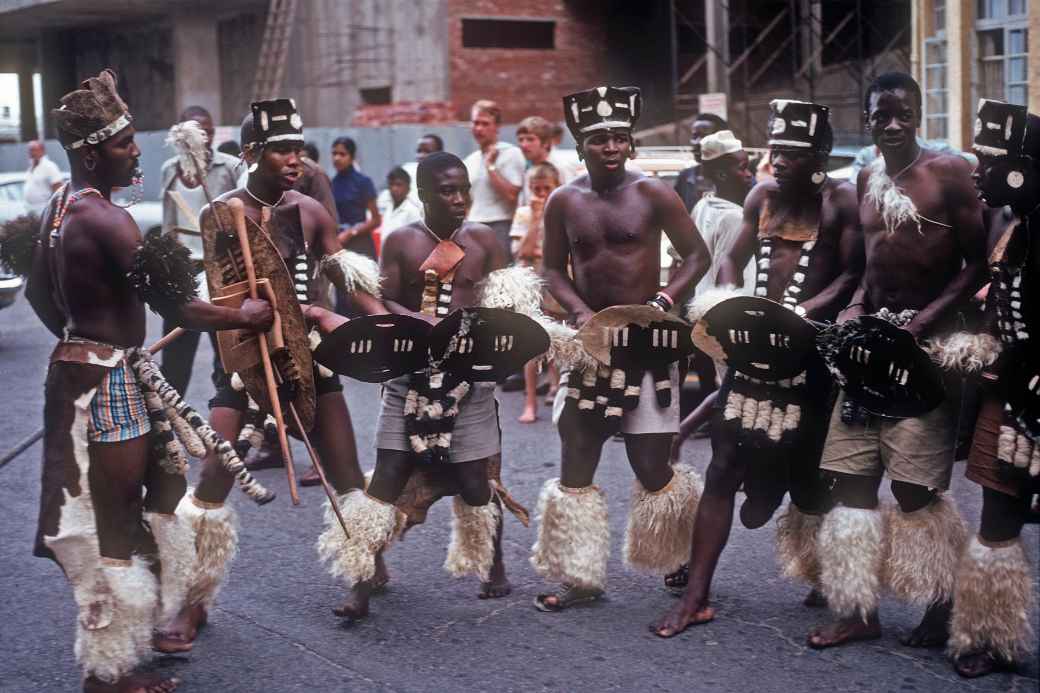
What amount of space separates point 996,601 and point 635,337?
1.73 meters

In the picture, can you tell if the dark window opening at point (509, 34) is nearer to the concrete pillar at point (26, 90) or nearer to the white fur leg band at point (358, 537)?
the concrete pillar at point (26, 90)

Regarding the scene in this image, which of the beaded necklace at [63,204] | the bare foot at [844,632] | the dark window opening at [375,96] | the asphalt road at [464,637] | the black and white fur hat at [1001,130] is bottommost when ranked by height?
the asphalt road at [464,637]

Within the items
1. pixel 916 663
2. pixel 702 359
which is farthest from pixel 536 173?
pixel 916 663

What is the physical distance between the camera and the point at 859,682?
4.79 m

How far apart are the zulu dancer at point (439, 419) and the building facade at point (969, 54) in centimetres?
1034

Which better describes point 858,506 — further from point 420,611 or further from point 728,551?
point 420,611

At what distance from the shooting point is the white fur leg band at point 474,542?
5.68 metres

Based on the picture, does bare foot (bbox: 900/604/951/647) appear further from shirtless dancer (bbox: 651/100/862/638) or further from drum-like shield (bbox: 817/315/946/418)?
drum-like shield (bbox: 817/315/946/418)

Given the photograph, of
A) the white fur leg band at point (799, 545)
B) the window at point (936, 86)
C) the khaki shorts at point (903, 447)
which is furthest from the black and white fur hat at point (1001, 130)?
the window at point (936, 86)

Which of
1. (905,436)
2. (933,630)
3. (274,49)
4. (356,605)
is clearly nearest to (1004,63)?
(905,436)

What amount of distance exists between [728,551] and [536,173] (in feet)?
14.8

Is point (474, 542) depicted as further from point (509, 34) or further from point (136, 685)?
point (509, 34)

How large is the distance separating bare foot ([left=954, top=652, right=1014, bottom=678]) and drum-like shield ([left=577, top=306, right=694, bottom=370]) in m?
1.62

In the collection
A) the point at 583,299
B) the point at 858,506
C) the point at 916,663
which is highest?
the point at 583,299
